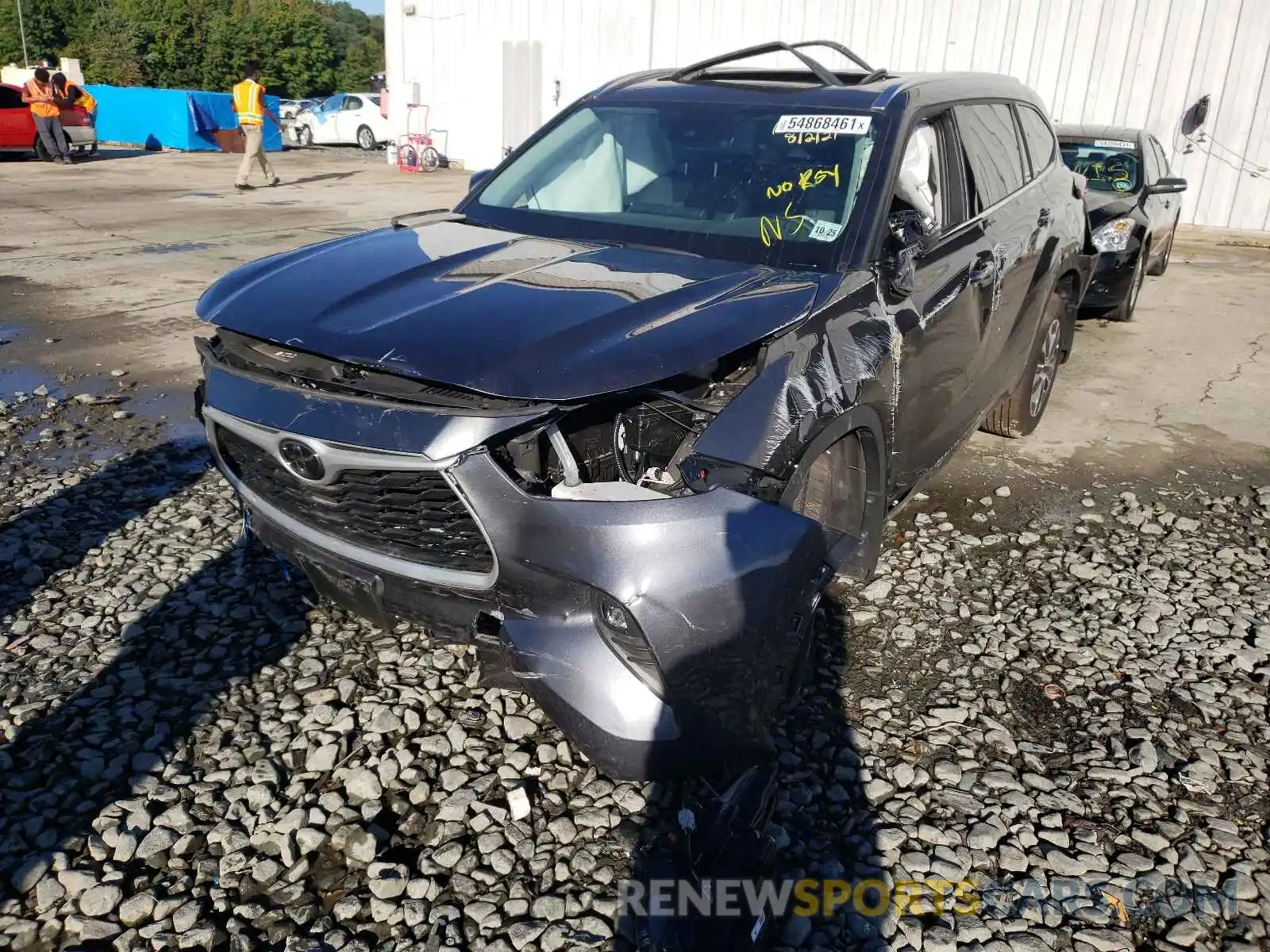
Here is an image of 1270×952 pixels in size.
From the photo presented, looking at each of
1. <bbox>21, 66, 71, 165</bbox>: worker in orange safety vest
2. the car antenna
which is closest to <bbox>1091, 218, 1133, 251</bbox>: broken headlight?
the car antenna

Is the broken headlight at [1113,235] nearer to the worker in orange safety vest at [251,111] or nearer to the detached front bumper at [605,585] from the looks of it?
the detached front bumper at [605,585]

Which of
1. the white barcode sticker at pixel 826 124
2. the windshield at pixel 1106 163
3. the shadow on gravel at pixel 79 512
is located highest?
the white barcode sticker at pixel 826 124

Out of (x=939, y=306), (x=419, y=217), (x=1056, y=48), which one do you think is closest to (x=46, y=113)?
(x=1056, y=48)

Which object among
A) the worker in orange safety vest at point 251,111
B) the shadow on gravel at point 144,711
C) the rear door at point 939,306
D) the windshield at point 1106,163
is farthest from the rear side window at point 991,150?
the worker in orange safety vest at point 251,111

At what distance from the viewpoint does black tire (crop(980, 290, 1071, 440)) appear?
5250mm

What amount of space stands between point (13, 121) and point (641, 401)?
23.6 meters

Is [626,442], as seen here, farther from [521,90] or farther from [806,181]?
[521,90]

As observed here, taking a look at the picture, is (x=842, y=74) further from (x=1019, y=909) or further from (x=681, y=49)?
(x=681, y=49)

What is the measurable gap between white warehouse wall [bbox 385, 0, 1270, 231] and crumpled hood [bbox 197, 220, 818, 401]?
49.2 feet

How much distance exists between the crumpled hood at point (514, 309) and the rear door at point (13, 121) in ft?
72.3

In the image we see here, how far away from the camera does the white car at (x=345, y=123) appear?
89.7 ft

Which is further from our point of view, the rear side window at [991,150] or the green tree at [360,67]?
the green tree at [360,67]

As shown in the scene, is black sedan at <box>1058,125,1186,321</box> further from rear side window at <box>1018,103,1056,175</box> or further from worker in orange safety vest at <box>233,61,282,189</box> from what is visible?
worker in orange safety vest at <box>233,61,282,189</box>

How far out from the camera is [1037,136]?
5.17 meters
